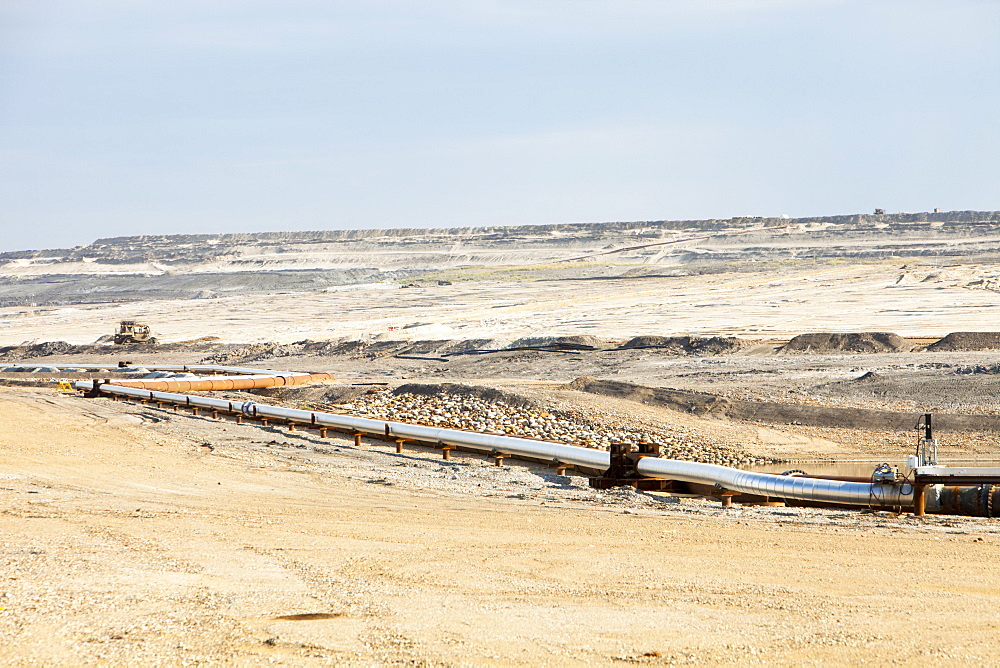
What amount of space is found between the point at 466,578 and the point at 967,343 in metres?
32.6

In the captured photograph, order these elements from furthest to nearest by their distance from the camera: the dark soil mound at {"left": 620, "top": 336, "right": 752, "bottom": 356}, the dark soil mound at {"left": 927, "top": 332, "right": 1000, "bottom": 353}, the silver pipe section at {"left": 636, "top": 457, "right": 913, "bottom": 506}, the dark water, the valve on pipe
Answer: the dark soil mound at {"left": 620, "top": 336, "right": 752, "bottom": 356}, the dark soil mound at {"left": 927, "top": 332, "right": 1000, "bottom": 353}, the dark water, the valve on pipe, the silver pipe section at {"left": 636, "top": 457, "right": 913, "bottom": 506}

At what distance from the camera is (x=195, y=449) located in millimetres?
22641

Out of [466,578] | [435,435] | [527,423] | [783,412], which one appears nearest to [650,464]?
[435,435]

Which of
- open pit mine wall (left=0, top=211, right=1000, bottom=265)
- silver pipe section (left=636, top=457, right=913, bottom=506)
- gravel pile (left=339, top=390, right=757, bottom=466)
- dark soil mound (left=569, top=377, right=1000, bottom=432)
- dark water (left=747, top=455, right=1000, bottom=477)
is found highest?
open pit mine wall (left=0, top=211, right=1000, bottom=265)

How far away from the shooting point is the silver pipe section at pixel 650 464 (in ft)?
50.2

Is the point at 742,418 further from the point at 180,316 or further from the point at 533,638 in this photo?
the point at 180,316

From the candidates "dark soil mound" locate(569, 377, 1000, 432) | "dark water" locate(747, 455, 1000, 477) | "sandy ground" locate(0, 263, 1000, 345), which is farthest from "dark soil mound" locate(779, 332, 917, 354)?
"dark water" locate(747, 455, 1000, 477)

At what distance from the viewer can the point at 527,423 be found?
2706 cm

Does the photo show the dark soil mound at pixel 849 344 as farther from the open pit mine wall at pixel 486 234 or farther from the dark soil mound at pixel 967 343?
the open pit mine wall at pixel 486 234

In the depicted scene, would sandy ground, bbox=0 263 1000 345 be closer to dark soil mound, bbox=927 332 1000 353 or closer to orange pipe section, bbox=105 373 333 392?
dark soil mound, bbox=927 332 1000 353

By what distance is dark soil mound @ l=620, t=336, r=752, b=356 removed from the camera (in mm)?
42312

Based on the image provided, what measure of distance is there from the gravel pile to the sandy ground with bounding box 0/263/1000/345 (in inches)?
835

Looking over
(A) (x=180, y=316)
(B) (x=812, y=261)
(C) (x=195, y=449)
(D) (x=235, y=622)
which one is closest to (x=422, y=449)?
(C) (x=195, y=449)

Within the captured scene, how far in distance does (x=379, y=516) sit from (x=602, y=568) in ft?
14.2
